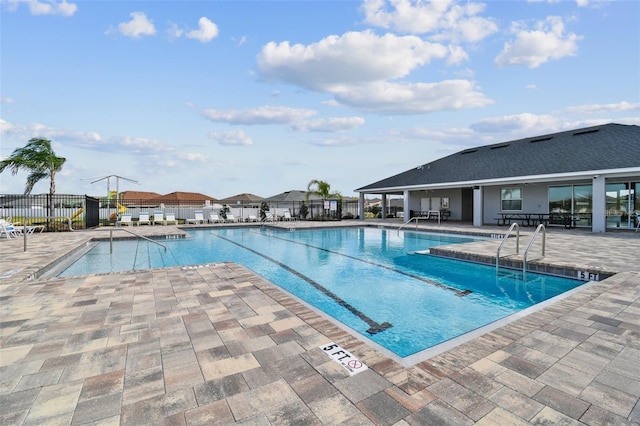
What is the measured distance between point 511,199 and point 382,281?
14.6m

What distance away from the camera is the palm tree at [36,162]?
17.6m

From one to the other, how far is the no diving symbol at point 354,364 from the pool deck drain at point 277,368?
0.28ft

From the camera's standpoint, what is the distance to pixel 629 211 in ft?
45.1

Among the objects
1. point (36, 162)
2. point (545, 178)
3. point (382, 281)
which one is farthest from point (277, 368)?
point (36, 162)

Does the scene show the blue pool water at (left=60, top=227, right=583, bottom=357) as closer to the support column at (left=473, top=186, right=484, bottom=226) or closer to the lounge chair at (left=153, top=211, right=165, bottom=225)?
the support column at (left=473, top=186, right=484, bottom=226)

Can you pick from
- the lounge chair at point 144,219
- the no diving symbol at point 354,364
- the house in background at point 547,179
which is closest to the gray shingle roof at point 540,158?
the house in background at point 547,179

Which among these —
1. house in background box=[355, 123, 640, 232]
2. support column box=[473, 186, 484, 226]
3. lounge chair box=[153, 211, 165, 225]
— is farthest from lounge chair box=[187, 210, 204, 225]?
support column box=[473, 186, 484, 226]

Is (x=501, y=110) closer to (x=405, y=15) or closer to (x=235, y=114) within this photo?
(x=405, y=15)

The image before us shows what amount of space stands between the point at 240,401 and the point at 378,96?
1644 centimetres

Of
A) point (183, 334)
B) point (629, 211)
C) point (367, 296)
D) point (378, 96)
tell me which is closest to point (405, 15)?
point (378, 96)

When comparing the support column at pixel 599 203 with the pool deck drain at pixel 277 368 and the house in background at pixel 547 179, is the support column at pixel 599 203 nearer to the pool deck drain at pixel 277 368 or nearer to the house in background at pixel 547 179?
the house in background at pixel 547 179

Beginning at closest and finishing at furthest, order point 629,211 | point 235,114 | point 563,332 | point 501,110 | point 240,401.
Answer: point 240,401, point 563,332, point 629,211, point 501,110, point 235,114

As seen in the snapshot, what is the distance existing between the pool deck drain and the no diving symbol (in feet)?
0.28

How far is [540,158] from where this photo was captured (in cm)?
1600
